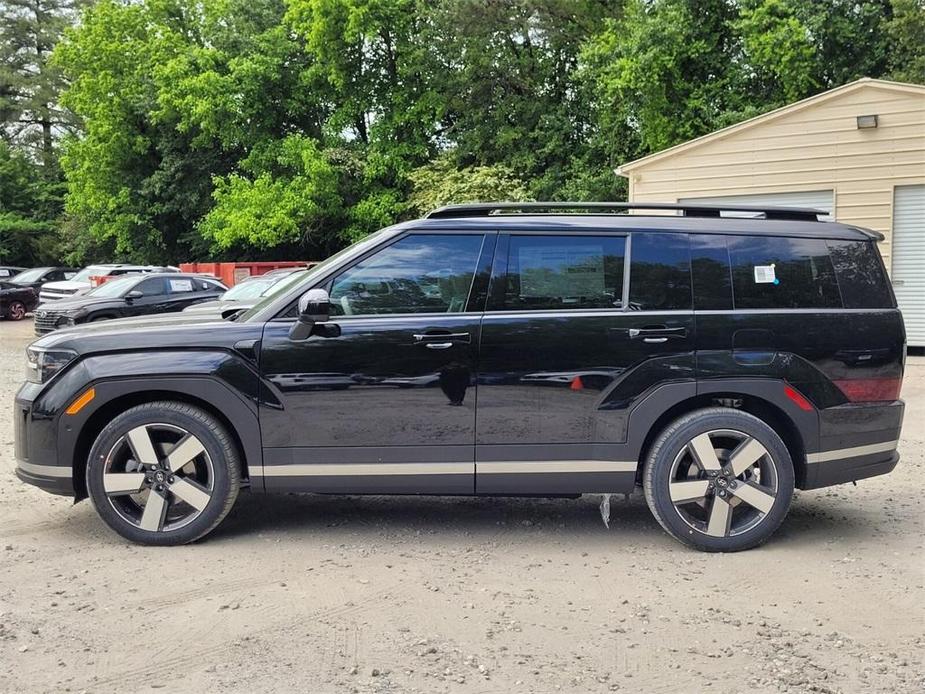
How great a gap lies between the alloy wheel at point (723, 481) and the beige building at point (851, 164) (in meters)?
10.3

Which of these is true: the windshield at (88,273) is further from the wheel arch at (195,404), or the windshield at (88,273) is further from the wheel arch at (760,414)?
the wheel arch at (760,414)

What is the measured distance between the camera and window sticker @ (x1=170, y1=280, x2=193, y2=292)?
18.5 meters

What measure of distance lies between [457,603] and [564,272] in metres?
1.94

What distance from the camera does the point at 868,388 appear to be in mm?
4938

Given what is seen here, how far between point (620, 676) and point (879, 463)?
2519 mm

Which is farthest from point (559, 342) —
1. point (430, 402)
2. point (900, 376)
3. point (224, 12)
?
point (224, 12)

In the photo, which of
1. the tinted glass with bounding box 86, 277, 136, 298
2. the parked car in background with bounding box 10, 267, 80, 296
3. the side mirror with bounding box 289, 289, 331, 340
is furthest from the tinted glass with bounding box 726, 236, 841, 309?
the parked car in background with bounding box 10, 267, 80, 296

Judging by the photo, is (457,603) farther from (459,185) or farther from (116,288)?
(459,185)

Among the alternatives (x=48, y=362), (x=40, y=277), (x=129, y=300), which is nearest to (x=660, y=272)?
(x=48, y=362)

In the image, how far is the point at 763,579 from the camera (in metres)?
4.47

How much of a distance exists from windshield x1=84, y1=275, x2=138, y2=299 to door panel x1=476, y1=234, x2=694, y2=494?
14737 millimetres

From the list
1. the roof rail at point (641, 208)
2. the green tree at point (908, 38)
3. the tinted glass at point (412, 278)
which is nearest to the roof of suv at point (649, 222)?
the roof rail at point (641, 208)

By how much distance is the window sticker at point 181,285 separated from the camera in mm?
18541

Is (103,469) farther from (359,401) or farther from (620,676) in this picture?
(620,676)
